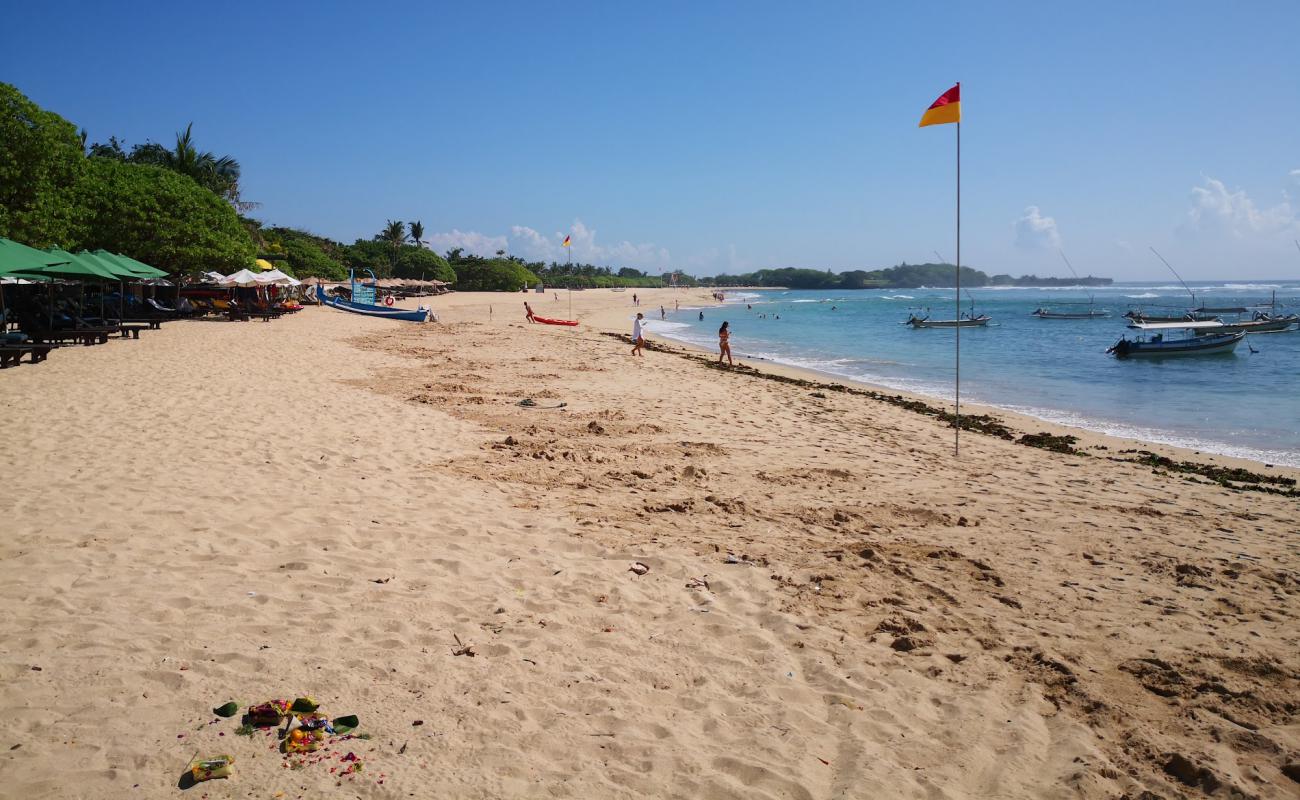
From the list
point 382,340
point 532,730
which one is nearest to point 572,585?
point 532,730

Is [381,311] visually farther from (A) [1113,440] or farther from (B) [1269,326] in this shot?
(B) [1269,326]

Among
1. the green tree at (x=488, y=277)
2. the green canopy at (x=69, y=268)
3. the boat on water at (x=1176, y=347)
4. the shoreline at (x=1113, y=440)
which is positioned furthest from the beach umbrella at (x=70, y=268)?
the green tree at (x=488, y=277)

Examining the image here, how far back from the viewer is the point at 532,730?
3.16 metres

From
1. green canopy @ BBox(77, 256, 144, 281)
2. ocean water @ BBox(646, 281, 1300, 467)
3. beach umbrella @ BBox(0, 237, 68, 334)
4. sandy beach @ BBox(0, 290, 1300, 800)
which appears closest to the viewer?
sandy beach @ BBox(0, 290, 1300, 800)

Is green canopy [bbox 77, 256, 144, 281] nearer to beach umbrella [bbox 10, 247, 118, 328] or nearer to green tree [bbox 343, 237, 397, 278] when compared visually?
beach umbrella [bbox 10, 247, 118, 328]

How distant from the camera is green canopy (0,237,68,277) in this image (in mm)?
13359

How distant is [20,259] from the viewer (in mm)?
13820

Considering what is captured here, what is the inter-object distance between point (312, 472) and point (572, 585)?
354 centimetres

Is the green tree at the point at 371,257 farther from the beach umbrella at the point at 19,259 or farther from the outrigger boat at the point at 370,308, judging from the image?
the beach umbrella at the point at 19,259

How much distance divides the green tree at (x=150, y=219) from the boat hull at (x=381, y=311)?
6.53 metres

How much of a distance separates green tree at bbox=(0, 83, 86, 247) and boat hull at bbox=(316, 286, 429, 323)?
13401 mm

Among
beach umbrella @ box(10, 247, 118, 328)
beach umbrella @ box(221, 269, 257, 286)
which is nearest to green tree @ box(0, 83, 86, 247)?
beach umbrella @ box(10, 247, 118, 328)

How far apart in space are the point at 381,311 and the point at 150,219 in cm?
1063

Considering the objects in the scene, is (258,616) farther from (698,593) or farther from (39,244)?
(39,244)
